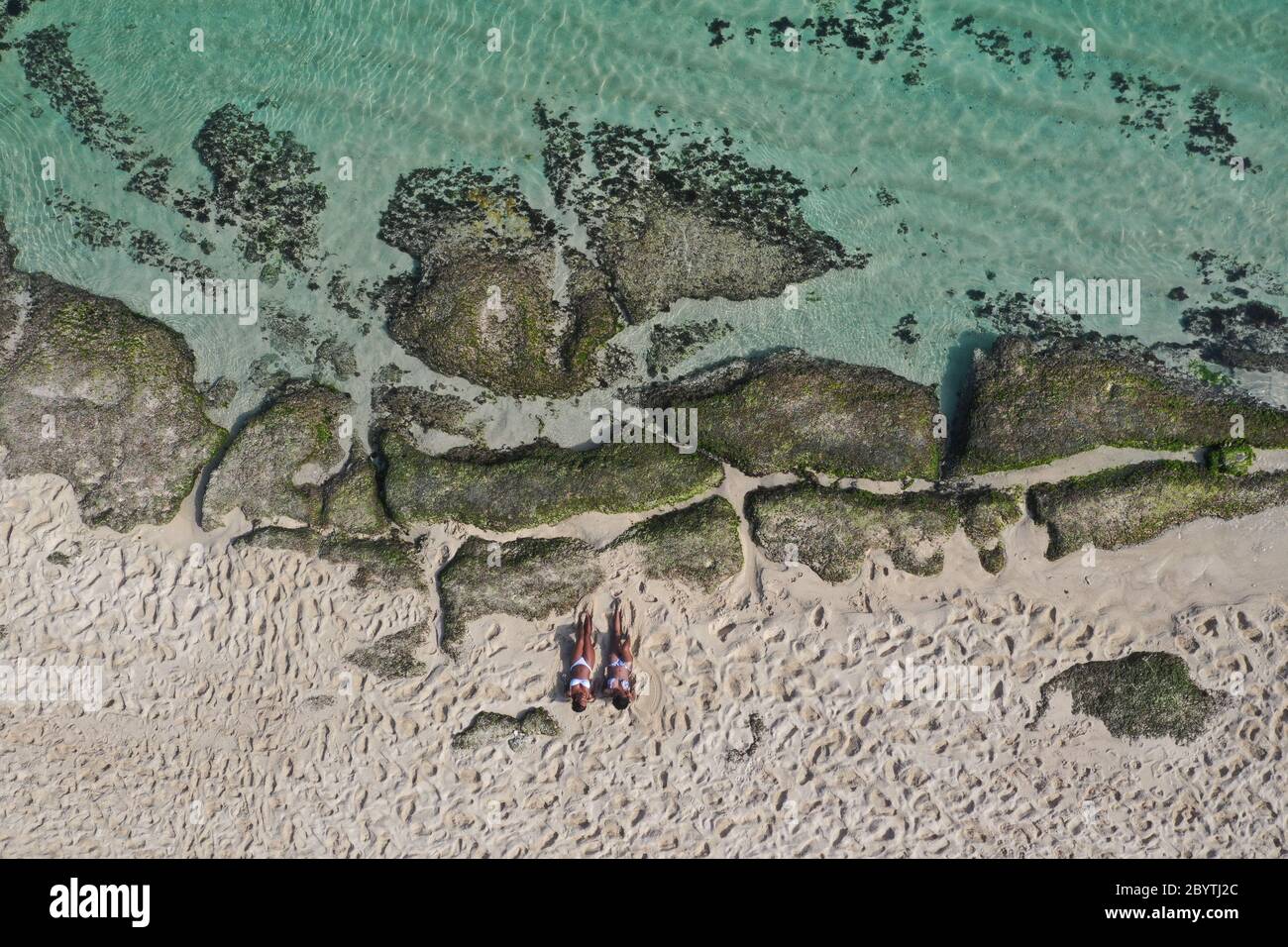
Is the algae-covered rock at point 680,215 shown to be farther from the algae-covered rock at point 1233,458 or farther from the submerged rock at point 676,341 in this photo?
the algae-covered rock at point 1233,458

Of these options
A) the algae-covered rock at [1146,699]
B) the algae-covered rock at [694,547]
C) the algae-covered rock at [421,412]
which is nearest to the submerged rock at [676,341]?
the algae-covered rock at [694,547]

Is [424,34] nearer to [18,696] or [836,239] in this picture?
[836,239]

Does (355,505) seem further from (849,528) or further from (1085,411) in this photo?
(1085,411)

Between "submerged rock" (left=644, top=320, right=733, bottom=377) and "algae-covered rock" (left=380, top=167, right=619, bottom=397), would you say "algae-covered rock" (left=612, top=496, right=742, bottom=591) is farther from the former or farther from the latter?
"algae-covered rock" (left=380, top=167, right=619, bottom=397)

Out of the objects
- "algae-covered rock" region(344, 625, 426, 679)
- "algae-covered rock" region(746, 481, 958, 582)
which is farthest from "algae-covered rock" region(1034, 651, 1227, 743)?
"algae-covered rock" region(344, 625, 426, 679)

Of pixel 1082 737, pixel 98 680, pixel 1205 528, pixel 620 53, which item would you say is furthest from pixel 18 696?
pixel 1205 528

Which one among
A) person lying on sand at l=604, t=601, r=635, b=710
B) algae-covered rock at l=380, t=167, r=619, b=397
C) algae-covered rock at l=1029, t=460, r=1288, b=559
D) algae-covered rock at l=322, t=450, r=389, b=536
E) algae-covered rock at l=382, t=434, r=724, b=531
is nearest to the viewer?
person lying on sand at l=604, t=601, r=635, b=710

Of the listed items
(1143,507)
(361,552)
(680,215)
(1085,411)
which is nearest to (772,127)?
(680,215)
